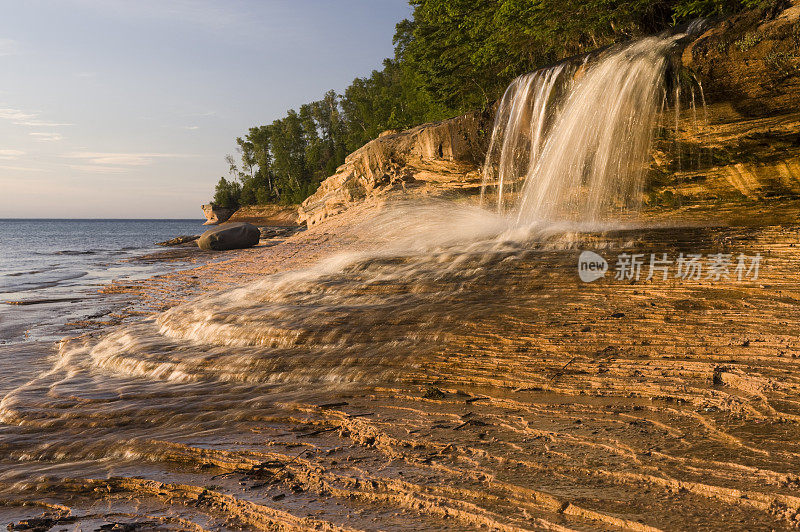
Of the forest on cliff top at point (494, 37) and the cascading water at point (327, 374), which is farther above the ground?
the forest on cliff top at point (494, 37)

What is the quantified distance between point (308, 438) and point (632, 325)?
3.86m

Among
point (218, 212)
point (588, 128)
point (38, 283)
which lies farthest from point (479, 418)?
point (218, 212)

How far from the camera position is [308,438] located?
4.43 meters

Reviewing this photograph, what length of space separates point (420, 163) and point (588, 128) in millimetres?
10062

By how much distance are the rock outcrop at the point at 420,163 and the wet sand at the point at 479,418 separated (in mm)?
11668

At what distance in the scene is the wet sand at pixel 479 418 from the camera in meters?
3.21

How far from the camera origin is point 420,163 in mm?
21609

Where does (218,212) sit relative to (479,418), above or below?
above

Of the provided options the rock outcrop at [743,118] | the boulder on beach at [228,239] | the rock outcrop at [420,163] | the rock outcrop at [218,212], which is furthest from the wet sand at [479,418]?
the rock outcrop at [218,212]

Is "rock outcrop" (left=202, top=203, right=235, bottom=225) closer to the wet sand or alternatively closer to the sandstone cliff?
the sandstone cliff

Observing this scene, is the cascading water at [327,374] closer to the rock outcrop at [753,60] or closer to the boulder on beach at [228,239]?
the rock outcrop at [753,60]

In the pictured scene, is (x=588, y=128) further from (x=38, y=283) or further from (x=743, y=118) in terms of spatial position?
(x=38, y=283)

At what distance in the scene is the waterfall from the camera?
11289 millimetres

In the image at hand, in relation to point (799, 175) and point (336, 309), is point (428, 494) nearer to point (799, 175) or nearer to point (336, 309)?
point (336, 309)
